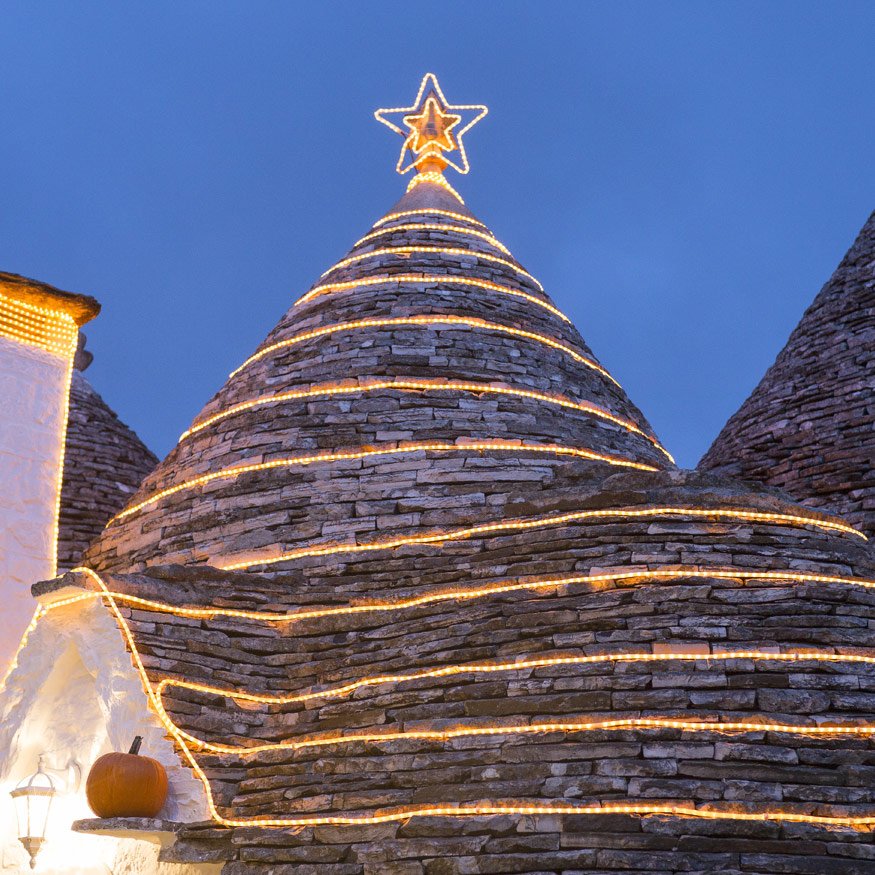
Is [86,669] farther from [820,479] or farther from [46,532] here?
[820,479]

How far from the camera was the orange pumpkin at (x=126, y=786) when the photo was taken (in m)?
5.72

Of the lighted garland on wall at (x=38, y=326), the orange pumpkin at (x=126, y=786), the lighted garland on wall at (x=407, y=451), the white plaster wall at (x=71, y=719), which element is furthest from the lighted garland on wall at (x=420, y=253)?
the orange pumpkin at (x=126, y=786)

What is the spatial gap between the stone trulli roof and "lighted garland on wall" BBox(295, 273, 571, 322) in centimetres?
88

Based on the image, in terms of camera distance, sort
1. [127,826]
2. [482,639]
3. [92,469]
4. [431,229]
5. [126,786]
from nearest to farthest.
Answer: [127,826] → [126,786] → [482,639] → [431,229] → [92,469]

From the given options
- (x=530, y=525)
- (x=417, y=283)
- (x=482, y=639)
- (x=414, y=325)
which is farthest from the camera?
(x=417, y=283)

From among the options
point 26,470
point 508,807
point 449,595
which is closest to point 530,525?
point 449,595

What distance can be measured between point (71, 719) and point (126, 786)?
106 cm

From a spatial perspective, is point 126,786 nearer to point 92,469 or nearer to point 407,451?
point 407,451

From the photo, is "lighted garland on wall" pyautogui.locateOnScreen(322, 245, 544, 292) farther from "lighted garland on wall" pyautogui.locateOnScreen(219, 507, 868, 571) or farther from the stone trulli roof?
"lighted garland on wall" pyautogui.locateOnScreen(219, 507, 868, 571)

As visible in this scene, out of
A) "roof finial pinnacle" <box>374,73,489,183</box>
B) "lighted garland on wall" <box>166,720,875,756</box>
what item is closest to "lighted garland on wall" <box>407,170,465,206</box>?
"roof finial pinnacle" <box>374,73,489,183</box>

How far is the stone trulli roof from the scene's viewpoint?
16.8 feet

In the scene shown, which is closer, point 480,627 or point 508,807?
point 508,807

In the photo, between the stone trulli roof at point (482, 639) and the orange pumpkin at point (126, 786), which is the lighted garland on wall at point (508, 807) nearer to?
the stone trulli roof at point (482, 639)

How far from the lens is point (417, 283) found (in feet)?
32.0
